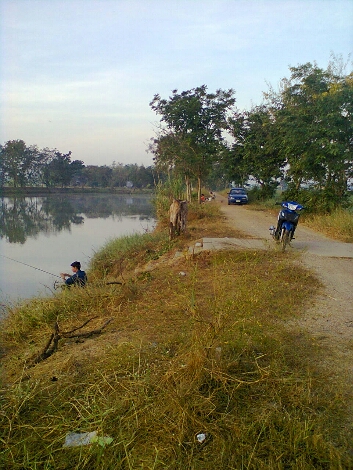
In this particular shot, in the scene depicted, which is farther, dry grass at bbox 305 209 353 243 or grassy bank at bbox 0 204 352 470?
dry grass at bbox 305 209 353 243

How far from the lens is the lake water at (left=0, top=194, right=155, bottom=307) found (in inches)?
463

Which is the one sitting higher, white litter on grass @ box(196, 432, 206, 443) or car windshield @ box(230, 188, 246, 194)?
car windshield @ box(230, 188, 246, 194)

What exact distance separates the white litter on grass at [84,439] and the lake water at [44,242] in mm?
→ 4963

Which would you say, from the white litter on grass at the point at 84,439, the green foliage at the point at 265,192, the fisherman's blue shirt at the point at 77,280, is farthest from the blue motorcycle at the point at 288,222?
the green foliage at the point at 265,192

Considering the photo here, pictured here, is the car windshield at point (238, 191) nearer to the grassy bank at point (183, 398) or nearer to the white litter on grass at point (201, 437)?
the grassy bank at point (183, 398)

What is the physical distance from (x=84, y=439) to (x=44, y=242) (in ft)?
62.3

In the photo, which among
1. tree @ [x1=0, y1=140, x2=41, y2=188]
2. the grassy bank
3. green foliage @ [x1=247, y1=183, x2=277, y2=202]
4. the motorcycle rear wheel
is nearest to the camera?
the grassy bank

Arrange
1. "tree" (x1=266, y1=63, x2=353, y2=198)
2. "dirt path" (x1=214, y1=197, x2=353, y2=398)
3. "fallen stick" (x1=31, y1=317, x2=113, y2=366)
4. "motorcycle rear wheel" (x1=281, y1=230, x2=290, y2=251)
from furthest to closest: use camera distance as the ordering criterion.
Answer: "tree" (x1=266, y1=63, x2=353, y2=198) → "motorcycle rear wheel" (x1=281, y1=230, x2=290, y2=251) → "fallen stick" (x1=31, y1=317, x2=113, y2=366) → "dirt path" (x1=214, y1=197, x2=353, y2=398)

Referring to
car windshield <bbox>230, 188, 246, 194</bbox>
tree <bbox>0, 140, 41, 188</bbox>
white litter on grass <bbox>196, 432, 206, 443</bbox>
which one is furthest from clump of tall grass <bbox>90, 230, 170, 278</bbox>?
tree <bbox>0, 140, 41, 188</bbox>

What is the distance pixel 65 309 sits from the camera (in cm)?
584

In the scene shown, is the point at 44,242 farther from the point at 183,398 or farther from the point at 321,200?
the point at 183,398

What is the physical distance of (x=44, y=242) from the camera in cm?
2048

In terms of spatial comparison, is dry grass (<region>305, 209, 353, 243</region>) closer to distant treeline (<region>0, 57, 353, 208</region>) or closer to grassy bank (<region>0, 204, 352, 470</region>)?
distant treeline (<region>0, 57, 353, 208</region>)

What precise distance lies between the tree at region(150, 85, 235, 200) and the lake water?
11.4ft
